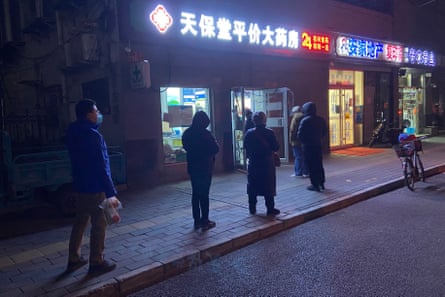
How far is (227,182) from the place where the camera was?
363 inches

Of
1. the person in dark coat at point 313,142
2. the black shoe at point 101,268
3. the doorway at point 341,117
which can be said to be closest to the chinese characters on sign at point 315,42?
the doorway at point 341,117

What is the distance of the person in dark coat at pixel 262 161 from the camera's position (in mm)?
6199

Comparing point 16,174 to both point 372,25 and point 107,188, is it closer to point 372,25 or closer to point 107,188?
point 107,188

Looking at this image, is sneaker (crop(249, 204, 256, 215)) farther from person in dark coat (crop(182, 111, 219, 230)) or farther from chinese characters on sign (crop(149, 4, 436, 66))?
chinese characters on sign (crop(149, 4, 436, 66))

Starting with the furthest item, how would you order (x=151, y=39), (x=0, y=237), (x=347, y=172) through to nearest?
(x=347, y=172), (x=151, y=39), (x=0, y=237)

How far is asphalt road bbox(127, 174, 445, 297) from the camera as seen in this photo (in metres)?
3.89

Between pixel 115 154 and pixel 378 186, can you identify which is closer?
pixel 115 154

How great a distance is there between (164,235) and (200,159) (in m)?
1.27

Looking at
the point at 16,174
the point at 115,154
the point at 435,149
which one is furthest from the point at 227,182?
the point at 435,149

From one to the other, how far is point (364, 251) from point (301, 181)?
4273 mm

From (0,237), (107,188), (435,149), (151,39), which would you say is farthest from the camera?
(435,149)

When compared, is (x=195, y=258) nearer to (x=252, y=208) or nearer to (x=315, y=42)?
(x=252, y=208)

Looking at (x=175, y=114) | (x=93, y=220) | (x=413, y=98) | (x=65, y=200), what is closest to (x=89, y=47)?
(x=175, y=114)

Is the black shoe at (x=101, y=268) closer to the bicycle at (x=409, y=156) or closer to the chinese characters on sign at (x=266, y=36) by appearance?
the chinese characters on sign at (x=266, y=36)
